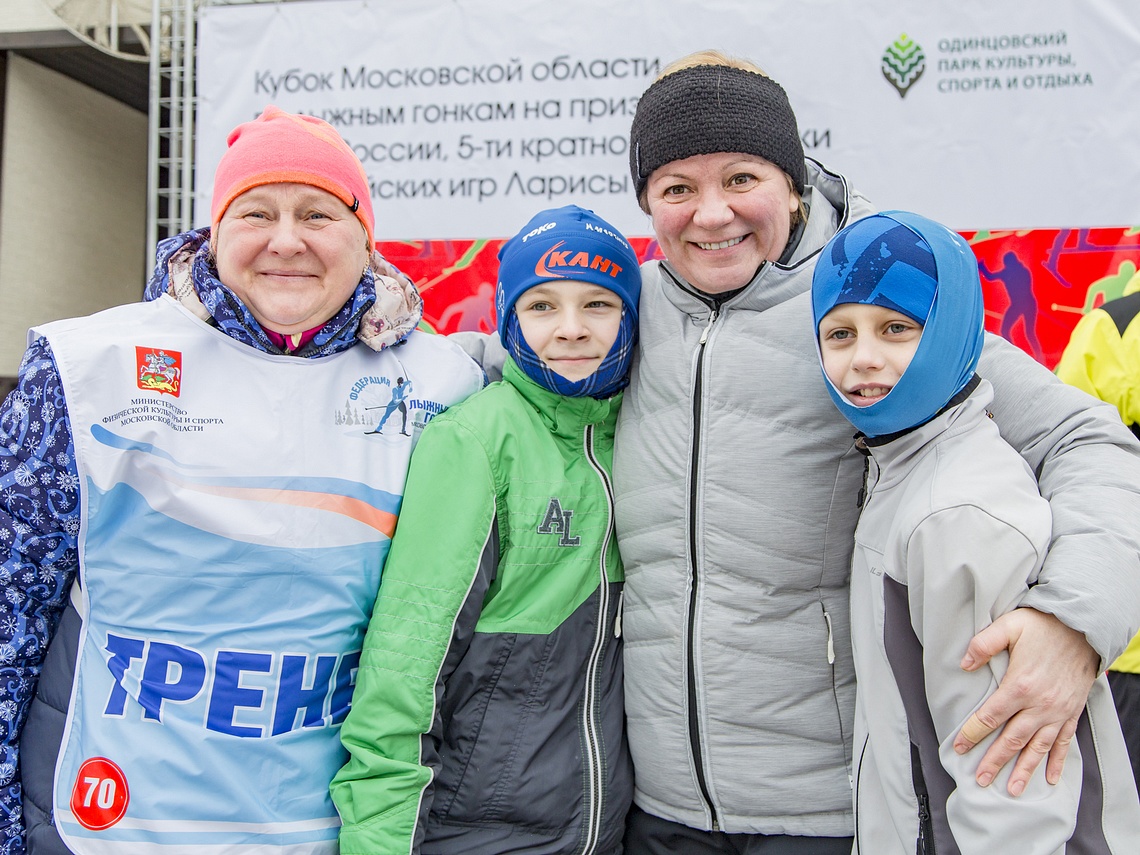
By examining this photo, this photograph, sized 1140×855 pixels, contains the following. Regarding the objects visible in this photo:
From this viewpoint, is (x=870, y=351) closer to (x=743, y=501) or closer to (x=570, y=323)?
(x=743, y=501)

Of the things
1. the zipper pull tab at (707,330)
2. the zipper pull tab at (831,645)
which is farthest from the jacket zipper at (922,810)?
the zipper pull tab at (707,330)

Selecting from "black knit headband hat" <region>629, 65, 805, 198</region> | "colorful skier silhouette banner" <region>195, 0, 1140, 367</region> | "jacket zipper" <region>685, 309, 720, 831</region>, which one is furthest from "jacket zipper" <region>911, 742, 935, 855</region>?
"colorful skier silhouette banner" <region>195, 0, 1140, 367</region>

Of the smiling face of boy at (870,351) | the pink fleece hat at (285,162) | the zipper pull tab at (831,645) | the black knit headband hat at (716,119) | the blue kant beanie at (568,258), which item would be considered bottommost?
the zipper pull tab at (831,645)

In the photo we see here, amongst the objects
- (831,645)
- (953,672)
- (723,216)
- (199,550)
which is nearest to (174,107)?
(199,550)

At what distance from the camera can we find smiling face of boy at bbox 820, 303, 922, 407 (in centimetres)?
129

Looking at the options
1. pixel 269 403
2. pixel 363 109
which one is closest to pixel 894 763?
pixel 269 403

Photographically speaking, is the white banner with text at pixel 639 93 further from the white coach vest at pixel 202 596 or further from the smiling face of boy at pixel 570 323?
the white coach vest at pixel 202 596

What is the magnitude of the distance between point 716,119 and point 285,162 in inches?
31.7

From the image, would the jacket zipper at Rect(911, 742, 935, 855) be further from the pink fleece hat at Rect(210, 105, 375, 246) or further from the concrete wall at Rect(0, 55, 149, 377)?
the concrete wall at Rect(0, 55, 149, 377)

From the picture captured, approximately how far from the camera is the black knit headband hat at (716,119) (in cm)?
150

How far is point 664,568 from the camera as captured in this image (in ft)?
4.95

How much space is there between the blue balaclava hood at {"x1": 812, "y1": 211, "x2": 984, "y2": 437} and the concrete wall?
16.3 ft

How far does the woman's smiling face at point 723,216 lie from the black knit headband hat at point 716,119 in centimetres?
2

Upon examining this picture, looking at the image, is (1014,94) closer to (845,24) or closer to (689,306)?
(845,24)
